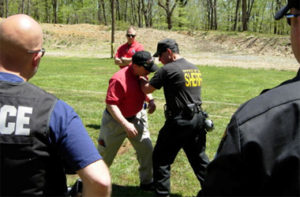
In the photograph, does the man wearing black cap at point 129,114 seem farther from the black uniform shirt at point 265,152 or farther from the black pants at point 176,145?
the black uniform shirt at point 265,152

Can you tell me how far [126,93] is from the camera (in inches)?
178

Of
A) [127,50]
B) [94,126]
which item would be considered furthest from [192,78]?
[94,126]

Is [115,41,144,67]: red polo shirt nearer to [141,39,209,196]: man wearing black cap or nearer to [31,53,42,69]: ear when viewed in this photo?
[141,39,209,196]: man wearing black cap

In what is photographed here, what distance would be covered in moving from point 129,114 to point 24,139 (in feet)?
9.59

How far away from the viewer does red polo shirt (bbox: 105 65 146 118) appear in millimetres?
4480

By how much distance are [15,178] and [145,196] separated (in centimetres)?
313

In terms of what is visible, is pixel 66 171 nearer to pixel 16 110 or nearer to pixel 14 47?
pixel 16 110

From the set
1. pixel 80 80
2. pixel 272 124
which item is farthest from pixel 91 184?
pixel 80 80

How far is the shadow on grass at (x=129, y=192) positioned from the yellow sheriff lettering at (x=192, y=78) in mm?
1587

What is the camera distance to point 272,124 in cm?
112

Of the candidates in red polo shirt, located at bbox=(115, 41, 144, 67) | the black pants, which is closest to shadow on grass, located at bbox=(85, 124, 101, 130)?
red polo shirt, located at bbox=(115, 41, 144, 67)

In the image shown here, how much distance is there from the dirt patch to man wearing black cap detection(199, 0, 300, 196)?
1163 inches

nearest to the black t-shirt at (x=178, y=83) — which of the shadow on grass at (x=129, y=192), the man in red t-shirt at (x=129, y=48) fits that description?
the shadow on grass at (x=129, y=192)

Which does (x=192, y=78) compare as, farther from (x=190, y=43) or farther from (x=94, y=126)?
(x=190, y=43)
